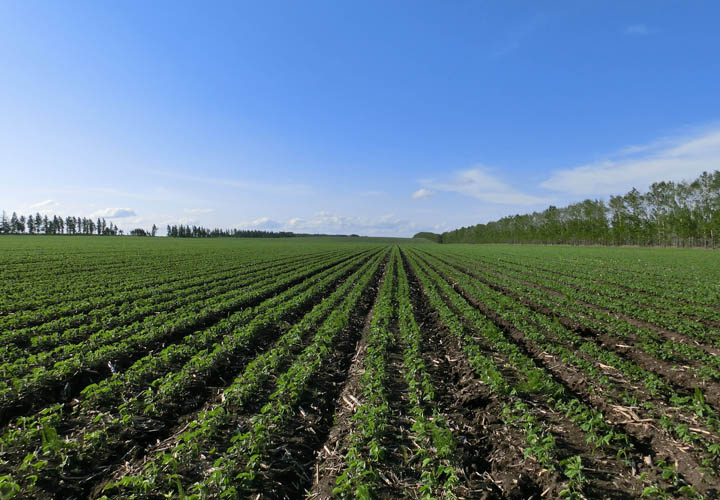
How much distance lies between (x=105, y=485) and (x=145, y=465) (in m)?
0.45

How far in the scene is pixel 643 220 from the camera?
82250 mm

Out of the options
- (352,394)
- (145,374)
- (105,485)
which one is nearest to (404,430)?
(352,394)

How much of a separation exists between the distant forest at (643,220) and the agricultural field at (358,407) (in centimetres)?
8072

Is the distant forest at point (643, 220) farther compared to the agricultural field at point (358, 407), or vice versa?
the distant forest at point (643, 220)

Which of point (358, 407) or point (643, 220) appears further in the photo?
point (643, 220)

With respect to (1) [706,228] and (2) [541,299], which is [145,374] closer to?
(2) [541,299]

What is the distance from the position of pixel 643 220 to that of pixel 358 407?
10571 centimetres

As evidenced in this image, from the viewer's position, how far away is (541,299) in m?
16.4

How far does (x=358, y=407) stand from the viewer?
6316 mm

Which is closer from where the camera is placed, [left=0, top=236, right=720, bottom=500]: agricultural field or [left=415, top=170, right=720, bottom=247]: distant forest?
[left=0, top=236, right=720, bottom=500]: agricultural field

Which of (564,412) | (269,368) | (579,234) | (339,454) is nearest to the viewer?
(339,454)

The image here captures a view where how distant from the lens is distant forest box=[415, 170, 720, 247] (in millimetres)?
68312

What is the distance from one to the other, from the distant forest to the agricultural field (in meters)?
80.7

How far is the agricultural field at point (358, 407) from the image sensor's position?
4309 mm
